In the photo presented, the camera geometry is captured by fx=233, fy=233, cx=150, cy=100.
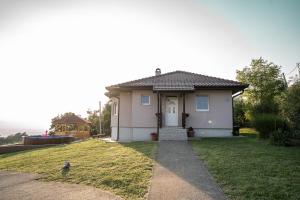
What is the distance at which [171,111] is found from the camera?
17656 millimetres

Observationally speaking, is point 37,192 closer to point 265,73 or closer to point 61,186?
point 61,186

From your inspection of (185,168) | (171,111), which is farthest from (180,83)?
(185,168)

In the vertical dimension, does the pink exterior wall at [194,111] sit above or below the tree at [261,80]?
below

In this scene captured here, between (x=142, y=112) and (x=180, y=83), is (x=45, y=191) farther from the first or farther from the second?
(x=180, y=83)

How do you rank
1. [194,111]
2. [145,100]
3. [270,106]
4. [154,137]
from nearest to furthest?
[154,137] < [194,111] < [145,100] < [270,106]

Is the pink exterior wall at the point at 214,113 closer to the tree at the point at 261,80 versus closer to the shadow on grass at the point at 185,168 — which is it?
the shadow on grass at the point at 185,168

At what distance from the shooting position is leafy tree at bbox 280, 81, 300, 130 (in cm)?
1291

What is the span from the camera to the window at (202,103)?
1731 centimetres

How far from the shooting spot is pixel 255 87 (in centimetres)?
3809

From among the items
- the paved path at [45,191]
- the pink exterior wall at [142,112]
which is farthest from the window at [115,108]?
the paved path at [45,191]

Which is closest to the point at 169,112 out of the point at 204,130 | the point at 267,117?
the point at 204,130

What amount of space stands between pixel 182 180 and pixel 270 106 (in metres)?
19.3

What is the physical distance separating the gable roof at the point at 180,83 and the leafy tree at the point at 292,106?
3.24 meters

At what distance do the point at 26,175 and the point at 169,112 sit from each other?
10.9 metres
